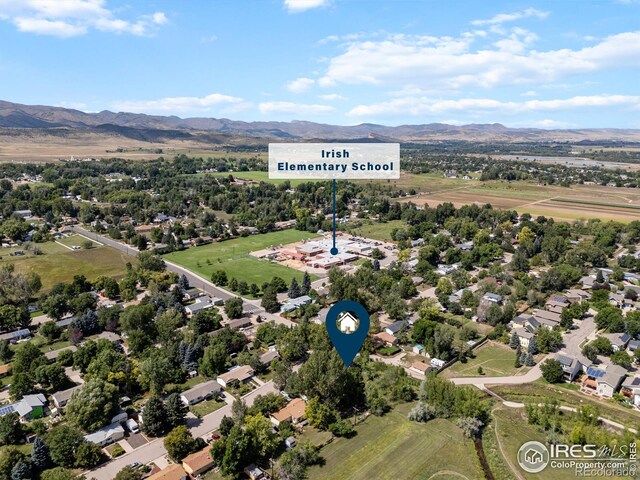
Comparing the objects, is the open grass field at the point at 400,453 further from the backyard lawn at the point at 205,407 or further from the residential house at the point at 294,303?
the residential house at the point at 294,303

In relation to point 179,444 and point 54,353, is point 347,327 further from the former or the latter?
point 54,353

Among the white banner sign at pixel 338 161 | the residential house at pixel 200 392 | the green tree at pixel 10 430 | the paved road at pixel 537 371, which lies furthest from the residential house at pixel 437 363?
the green tree at pixel 10 430

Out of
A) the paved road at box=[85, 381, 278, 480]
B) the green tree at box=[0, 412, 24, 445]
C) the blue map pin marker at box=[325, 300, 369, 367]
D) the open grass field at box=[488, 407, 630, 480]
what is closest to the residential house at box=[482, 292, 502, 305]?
the open grass field at box=[488, 407, 630, 480]

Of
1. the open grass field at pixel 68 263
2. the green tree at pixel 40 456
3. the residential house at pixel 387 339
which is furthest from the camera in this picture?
the open grass field at pixel 68 263

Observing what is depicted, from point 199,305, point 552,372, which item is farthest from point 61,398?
point 552,372

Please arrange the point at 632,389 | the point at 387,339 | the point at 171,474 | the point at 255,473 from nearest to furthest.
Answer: the point at 171,474 < the point at 255,473 < the point at 632,389 < the point at 387,339

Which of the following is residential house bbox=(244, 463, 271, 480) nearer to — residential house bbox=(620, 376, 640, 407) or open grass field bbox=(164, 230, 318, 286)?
residential house bbox=(620, 376, 640, 407)

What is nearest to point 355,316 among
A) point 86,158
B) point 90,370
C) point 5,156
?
point 90,370
